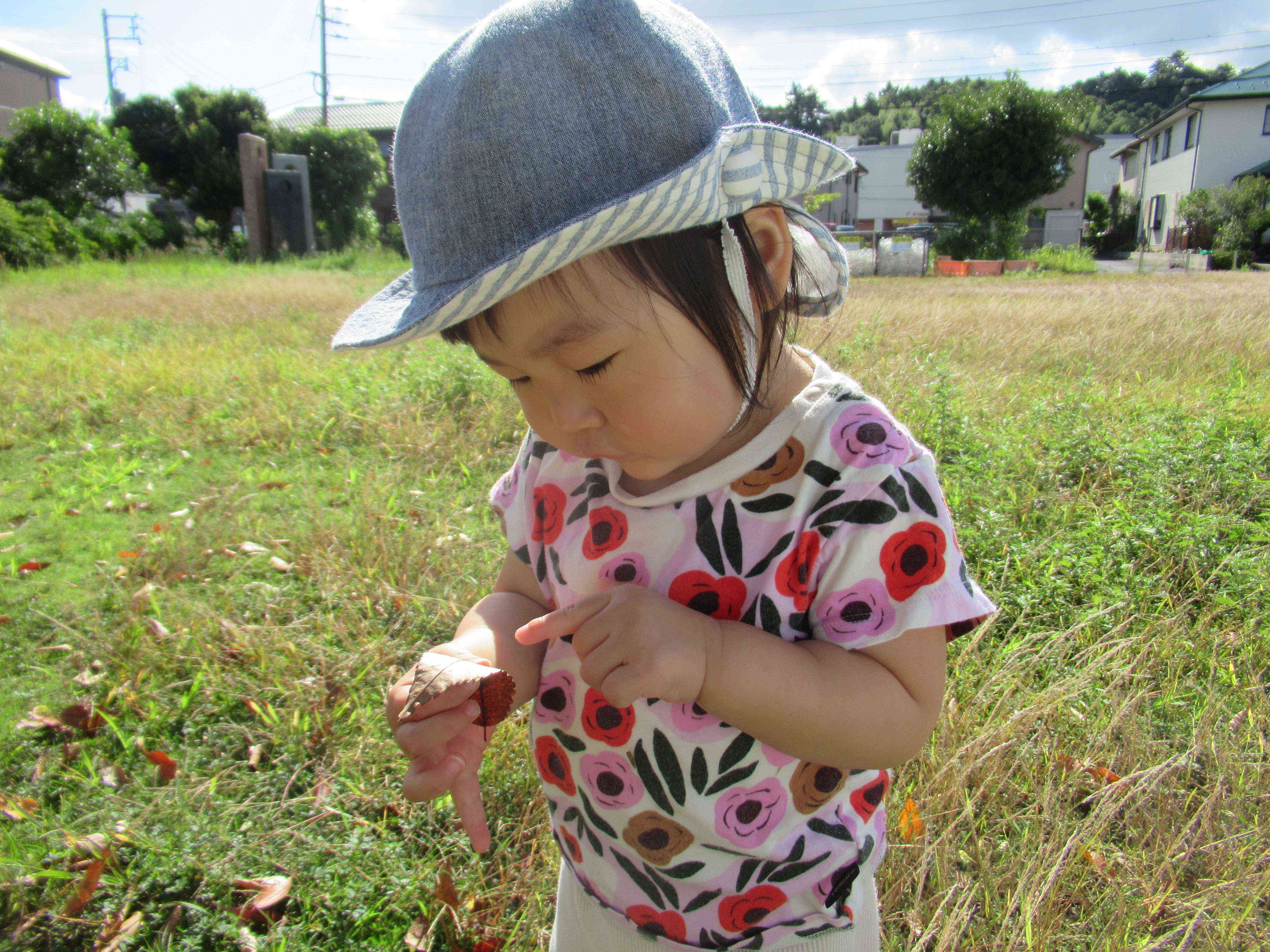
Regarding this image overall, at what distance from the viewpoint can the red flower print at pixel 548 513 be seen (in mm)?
1175

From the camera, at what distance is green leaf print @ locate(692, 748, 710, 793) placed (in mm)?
993

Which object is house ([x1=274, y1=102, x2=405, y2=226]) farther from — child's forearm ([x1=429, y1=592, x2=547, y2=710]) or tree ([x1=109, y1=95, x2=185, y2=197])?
child's forearm ([x1=429, y1=592, x2=547, y2=710])

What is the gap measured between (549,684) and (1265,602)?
6.47 ft

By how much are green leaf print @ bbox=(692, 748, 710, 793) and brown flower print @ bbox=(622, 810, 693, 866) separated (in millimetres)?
60

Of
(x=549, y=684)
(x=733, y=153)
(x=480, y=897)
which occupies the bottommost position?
(x=480, y=897)

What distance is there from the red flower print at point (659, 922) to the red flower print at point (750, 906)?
0.18 ft

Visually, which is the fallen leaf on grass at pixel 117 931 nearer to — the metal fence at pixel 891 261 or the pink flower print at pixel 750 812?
the pink flower print at pixel 750 812

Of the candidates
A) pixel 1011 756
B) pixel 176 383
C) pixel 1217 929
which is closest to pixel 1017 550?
pixel 1011 756

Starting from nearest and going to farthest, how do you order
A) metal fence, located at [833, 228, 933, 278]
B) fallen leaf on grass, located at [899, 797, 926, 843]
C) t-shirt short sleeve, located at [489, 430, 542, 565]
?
t-shirt short sleeve, located at [489, 430, 542, 565] → fallen leaf on grass, located at [899, 797, 926, 843] → metal fence, located at [833, 228, 933, 278]

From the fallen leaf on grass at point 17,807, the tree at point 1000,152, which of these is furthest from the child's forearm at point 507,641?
the tree at point 1000,152

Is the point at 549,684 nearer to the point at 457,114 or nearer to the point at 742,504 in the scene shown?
the point at 742,504

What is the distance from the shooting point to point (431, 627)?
7.52 feet

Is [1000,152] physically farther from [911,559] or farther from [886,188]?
[911,559]

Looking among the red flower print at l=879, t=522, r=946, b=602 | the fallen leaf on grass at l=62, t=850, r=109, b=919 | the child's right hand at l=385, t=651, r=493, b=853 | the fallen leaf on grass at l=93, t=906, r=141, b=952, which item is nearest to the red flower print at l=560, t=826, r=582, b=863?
the child's right hand at l=385, t=651, r=493, b=853
